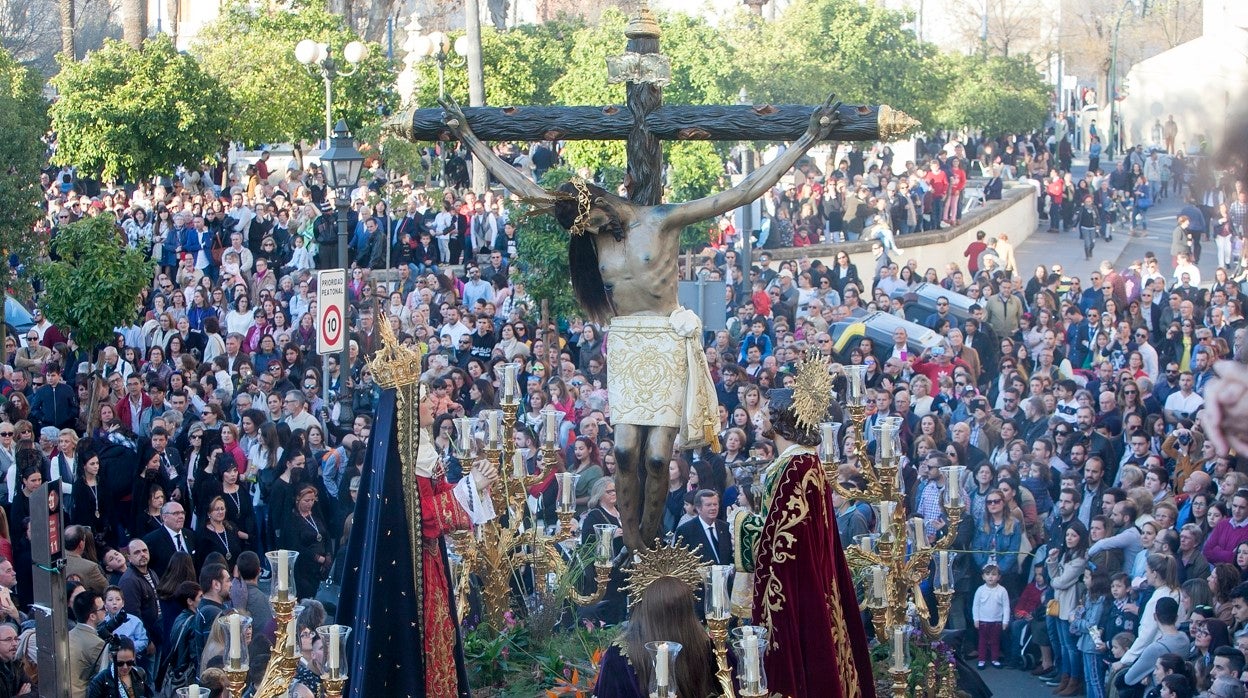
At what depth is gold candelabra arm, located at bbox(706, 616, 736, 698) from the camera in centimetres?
642

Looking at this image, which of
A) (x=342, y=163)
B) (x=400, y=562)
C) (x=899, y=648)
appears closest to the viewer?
(x=400, y=562)

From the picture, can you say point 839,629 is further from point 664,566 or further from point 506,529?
point 506,529

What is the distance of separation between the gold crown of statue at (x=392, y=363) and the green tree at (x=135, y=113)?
65.1 feet

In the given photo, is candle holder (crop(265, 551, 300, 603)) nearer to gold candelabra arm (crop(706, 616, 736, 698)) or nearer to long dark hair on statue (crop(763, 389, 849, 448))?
gold candelabra arm (crop(706, 616, 736, 698))

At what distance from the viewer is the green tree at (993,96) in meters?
36.4

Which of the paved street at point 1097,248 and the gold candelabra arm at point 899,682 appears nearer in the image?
the gold candelabra arm at point 899,682

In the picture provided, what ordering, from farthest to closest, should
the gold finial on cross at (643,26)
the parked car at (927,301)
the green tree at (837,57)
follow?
the green tree at (837,57)
the parked car at (927,301)
the gold finial on cross at (643,26)

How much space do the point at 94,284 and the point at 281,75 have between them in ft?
47.5

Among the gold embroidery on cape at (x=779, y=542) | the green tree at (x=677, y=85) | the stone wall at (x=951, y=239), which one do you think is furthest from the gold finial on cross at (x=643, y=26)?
the stone wall at (x=951, y=239)

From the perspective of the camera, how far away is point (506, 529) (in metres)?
9.70

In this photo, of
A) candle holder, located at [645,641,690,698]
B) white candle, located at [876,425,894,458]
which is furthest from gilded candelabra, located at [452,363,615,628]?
candle holder, located at [645,641,690,698]

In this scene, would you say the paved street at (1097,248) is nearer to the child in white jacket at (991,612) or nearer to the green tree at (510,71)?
the green tree at (510,71)

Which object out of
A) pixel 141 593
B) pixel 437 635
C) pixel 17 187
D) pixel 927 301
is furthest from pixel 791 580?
pixel 17 187

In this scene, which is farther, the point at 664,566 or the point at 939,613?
the point at 939,613
